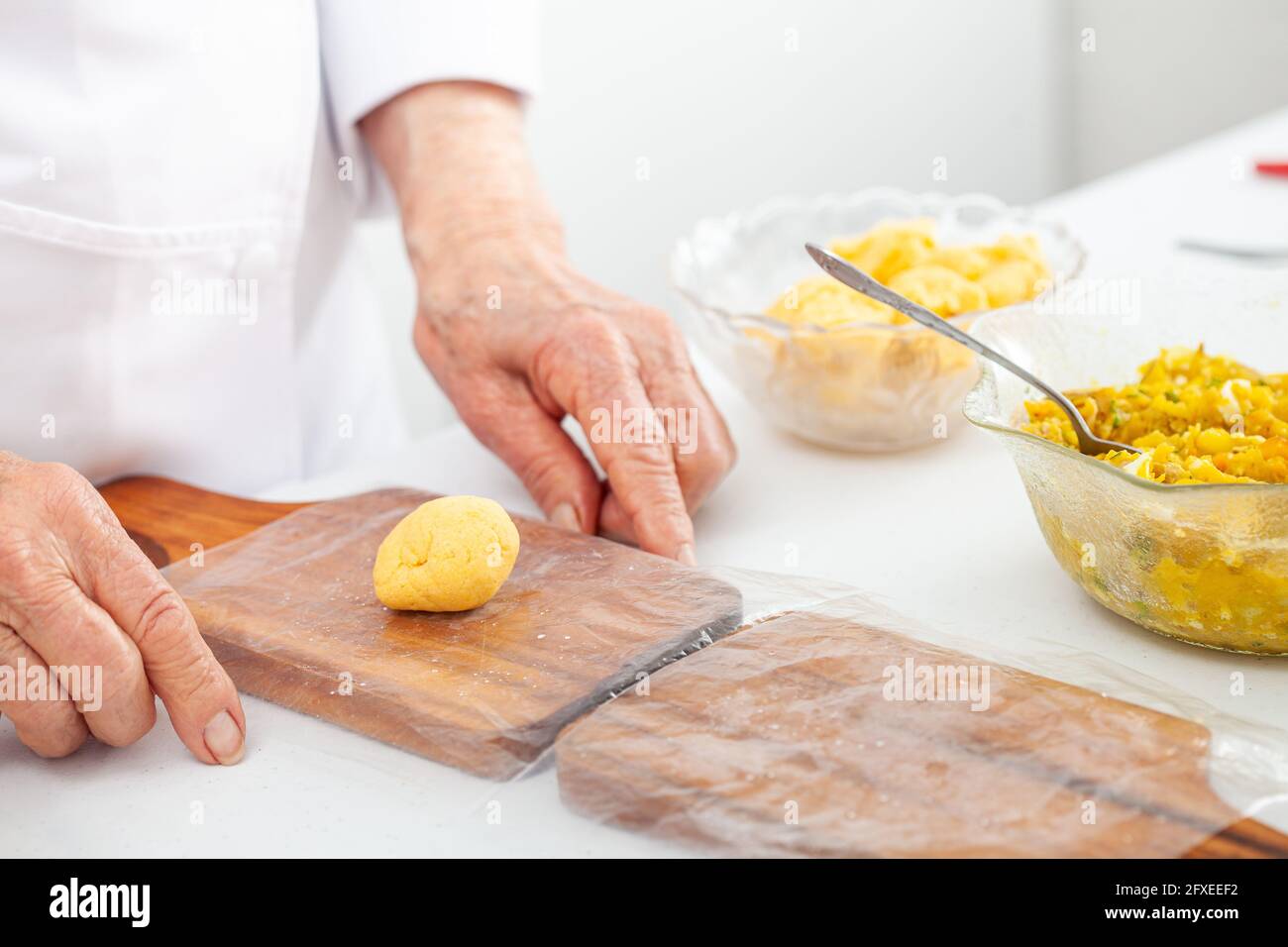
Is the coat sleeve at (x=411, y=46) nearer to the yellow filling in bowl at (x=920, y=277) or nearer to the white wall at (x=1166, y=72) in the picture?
the yellow filling in bowl at (x=920, y=277)

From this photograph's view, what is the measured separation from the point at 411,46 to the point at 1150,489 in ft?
2.95

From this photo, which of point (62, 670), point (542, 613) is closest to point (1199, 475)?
point (542, 613)

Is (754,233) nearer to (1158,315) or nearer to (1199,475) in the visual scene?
(1158,315)

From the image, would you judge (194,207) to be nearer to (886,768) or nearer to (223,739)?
(223,739)

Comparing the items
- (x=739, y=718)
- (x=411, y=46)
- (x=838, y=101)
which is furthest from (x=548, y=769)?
(x=838, y=101)

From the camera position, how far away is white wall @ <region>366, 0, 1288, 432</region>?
3.07m

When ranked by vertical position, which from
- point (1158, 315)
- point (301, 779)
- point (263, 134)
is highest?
point (263, 134)

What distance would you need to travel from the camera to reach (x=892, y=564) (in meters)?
1.07

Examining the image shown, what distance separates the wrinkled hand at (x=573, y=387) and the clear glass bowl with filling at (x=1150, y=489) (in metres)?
0.26

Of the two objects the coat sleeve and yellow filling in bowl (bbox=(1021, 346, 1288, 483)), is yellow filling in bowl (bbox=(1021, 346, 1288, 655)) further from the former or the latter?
the coat sleeve

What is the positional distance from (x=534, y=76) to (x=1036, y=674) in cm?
91

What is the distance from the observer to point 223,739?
0.84m

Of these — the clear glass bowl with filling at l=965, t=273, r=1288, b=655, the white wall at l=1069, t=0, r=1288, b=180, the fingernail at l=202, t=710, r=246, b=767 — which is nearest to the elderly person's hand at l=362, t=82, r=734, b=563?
the clear glass bowl with filling at l=965, t=273, r=1288, b=655

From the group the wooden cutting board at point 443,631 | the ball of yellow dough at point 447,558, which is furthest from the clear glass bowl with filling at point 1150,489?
the ball of yellow dough at point 447,558
